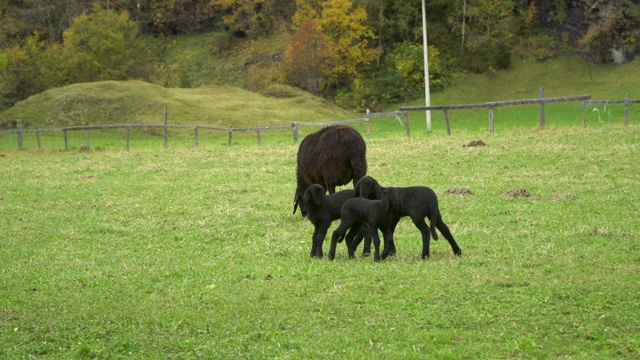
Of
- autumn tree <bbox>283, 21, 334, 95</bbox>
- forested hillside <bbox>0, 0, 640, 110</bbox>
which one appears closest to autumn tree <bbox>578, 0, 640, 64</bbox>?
forested hillside <bbox>0, 0, 640, 110</bbox>

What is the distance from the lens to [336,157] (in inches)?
605

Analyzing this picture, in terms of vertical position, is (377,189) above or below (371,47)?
below

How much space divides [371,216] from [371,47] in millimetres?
55943

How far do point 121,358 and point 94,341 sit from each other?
651 millimetres

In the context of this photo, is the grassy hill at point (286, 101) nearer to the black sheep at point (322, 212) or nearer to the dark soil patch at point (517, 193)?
the dark soil patch at point (517, 193)

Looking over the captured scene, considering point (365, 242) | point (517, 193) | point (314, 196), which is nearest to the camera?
point (314, 196)

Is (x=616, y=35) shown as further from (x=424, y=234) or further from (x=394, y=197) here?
(x=394, y=197)

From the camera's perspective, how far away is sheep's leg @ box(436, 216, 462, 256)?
11.1 m

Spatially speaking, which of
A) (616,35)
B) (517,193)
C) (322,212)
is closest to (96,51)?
(616,35)

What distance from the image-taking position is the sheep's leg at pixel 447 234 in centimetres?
1105

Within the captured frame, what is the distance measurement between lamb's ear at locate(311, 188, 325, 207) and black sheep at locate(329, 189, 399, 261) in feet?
1.44

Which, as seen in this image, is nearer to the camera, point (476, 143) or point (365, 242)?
point (365, 242)

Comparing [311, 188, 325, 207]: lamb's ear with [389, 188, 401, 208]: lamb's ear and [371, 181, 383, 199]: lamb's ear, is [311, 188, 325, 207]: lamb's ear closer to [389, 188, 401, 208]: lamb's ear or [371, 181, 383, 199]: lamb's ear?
[371, 181, 383, 199]: lamb's ear

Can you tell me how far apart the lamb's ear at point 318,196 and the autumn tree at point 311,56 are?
49.5 m
